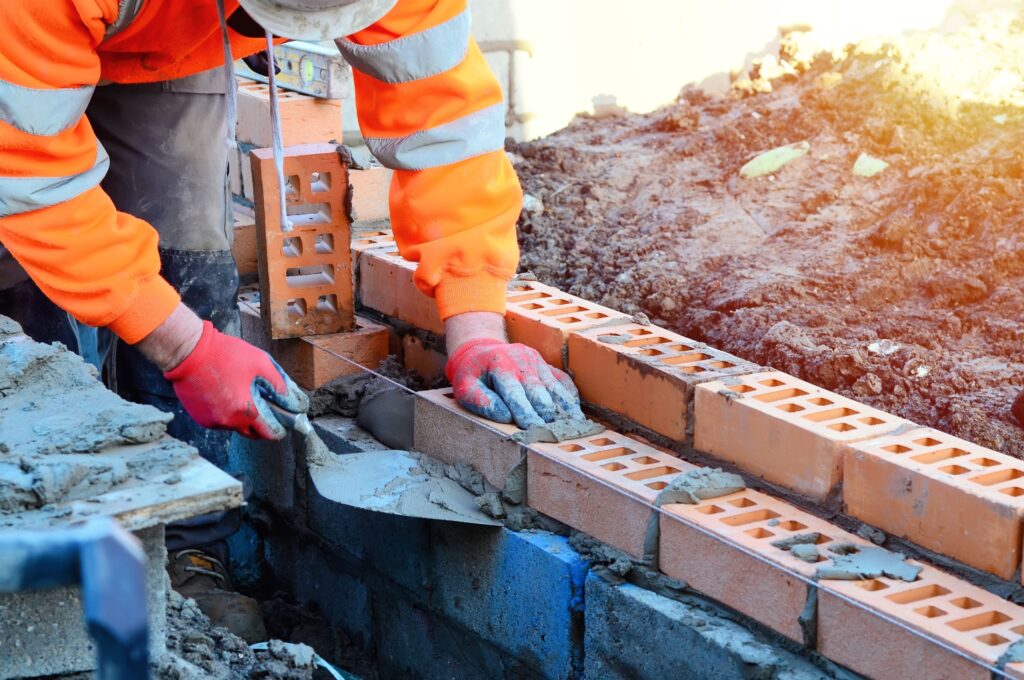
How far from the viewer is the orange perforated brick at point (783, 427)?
286 cm

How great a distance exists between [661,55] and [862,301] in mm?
2984

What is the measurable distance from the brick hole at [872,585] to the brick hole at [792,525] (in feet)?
0.82

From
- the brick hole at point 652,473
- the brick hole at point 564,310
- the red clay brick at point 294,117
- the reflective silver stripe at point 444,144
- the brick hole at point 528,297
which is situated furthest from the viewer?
the red clay brick at point 294,117

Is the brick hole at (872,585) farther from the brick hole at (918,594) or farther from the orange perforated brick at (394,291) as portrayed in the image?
the orange perforated brick at (394,291)

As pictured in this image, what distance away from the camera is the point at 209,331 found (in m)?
3.28

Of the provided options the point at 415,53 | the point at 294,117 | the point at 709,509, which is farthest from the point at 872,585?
the point at 294,117

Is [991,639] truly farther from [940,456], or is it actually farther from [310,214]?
[310,214]

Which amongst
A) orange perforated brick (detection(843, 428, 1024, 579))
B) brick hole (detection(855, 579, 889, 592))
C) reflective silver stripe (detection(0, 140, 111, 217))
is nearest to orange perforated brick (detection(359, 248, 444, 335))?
reflective silver stripe (detection(0, 140, 111, 217))

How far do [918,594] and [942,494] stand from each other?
0.71 feet

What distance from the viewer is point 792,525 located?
2.81m

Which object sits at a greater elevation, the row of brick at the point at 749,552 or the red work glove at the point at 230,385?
the red work glove at the point at 230,385

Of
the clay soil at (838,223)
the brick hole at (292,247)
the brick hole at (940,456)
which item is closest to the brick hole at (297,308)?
the brick hole at (292,247)

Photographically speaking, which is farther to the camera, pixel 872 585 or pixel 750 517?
pixel 750 517

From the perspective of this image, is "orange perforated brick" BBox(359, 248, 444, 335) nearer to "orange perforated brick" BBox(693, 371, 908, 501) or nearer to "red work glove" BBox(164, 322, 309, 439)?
"red work glove" BBox(164, 322, 309, 439)
